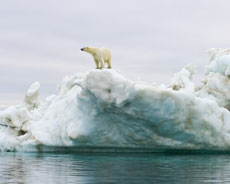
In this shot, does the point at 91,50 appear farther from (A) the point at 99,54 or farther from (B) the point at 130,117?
(B) the point at 130,117

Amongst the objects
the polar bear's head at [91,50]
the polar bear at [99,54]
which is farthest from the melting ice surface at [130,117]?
the polar bear's head at [91,50]

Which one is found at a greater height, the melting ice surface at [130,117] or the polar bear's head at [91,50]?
the polar bear's head at [91,50]

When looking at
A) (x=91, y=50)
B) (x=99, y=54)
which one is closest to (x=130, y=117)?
(x=99, y=54)

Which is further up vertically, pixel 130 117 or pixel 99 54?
pixel 99 54

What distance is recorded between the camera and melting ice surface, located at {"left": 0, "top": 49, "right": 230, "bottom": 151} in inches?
748

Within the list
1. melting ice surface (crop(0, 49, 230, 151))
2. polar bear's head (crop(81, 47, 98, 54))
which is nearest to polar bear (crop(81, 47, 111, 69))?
polar bear's head (crop(81, 47, 98, 54))

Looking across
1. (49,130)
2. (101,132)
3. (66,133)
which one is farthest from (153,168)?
(49,130)

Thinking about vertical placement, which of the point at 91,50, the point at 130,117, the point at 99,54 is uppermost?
the point at 91,50

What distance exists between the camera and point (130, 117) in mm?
19797

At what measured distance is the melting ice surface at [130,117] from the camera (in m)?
19.0

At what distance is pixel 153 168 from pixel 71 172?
2.73 metres

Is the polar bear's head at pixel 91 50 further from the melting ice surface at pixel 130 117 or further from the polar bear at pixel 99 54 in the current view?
the melting ice surface at pixel 130 117

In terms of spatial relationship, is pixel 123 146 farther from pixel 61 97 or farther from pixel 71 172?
pixel 71 172

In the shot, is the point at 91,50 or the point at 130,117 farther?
the point at 91,50
